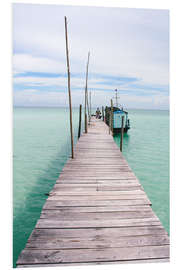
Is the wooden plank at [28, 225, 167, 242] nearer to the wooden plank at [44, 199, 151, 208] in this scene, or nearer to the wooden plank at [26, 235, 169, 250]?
the wooden plank at [26, 235, 169, 250]

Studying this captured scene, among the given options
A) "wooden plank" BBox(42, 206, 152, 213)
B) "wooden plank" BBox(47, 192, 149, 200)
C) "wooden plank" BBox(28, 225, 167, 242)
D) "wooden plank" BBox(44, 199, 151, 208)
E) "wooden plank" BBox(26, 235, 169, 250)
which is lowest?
"wooden plank" BBox(26, 235, 169, 250)

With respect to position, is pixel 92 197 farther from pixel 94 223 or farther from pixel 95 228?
pixel 95 228

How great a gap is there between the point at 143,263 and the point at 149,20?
4.15m

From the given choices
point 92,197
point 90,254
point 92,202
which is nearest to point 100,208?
point 92,202

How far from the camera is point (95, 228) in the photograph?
288cm

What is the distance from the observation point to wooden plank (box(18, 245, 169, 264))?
2.32 meters

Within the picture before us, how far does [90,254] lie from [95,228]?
50 centimetres

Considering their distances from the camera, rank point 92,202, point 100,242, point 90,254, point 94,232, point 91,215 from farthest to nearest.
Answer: point 92,202
point 91,215
point 94,232
point 100,242
point 90,254

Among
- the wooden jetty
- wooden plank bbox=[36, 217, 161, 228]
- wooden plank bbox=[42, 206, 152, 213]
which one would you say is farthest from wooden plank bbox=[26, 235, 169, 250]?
wooden plank bbox=[42, 206, 152, 213]

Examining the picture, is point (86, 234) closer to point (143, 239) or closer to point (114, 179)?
point (143, 239)

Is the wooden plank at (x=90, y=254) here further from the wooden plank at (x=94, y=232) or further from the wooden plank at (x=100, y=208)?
the wooden plank at (x=100, y=208)

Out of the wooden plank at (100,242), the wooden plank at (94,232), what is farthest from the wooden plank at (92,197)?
the wooden plank at (100,242)
